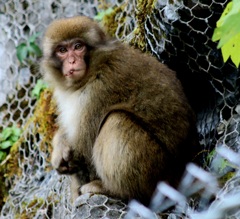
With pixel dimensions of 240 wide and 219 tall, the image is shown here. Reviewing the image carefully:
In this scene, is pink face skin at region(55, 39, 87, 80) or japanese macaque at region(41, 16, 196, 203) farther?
pink face skin at region(55, 39, 87, 80)

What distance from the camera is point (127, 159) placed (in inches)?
165

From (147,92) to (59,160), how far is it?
0.77 m

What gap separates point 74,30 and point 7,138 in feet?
8.74

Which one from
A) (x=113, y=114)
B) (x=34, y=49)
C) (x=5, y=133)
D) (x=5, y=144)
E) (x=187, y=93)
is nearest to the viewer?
(x=113, y=114)

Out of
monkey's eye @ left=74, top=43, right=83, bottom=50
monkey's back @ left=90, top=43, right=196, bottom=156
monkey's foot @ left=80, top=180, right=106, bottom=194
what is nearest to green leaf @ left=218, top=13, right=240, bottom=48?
monkey's back @ left=90, top=43, right=196, bottom=156

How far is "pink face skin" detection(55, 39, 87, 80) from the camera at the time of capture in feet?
14.9

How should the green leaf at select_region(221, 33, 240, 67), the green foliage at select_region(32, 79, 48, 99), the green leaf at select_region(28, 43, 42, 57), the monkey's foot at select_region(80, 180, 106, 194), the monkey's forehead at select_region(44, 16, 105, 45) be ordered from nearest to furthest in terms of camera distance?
1. the green leaf at select_region(221, 33, 240, 67)
2. the monkey's foot at select_region(80, 180, 106, 194)
3. the monkey's forehead at select_region(44, 16, 105, 45)
4. the green foliage at select_region(32, 79, 48, 99)
5. the green leaf at select_region(28, 43, 42, 57)

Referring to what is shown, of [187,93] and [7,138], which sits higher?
[187,93]

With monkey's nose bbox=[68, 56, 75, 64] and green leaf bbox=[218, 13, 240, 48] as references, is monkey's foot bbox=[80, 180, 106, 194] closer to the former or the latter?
monkey's nose bbox=[68, 56, 75, 64]

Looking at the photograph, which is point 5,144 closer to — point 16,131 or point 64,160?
point 16,131

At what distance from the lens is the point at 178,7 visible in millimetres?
4734

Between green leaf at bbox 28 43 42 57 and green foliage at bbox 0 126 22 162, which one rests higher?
green leaf at bbox 28 43 42 57

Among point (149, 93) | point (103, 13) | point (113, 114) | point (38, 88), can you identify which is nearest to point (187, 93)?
point (149, 93)

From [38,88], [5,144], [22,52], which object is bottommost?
[5,144]
